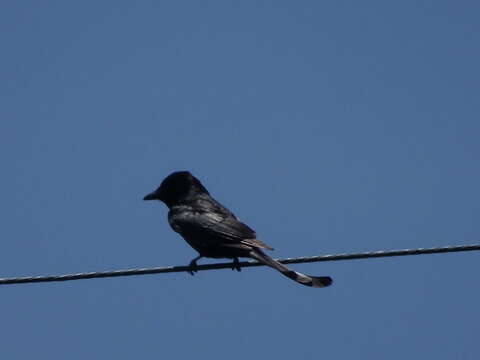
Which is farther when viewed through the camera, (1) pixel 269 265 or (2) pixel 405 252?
(1) pixel 269 265

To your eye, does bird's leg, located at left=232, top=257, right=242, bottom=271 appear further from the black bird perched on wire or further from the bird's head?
the bird's head

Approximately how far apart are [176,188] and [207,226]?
1882 mm

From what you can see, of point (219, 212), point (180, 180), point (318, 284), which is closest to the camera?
point (318, 284)

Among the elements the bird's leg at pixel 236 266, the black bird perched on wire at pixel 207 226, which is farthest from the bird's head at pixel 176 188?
the bird's leg at pixel 236 266

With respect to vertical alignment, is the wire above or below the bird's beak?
below

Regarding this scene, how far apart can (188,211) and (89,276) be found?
150 inches

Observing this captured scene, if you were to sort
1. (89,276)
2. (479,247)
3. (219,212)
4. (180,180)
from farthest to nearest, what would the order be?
(180,180)
(219,212)
(89,276)
(479,247)

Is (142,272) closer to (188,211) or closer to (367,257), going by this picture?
(367,257)

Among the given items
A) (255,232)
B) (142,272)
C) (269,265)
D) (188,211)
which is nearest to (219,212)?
(188,211)

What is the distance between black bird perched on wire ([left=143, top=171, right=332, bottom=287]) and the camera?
29.7ft

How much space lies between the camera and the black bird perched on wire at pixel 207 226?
29.7 feet

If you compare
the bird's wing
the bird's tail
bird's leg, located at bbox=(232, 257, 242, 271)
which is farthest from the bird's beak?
the bird's tail

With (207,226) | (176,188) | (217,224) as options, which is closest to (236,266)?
(217,224)

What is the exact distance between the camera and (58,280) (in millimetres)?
7367
